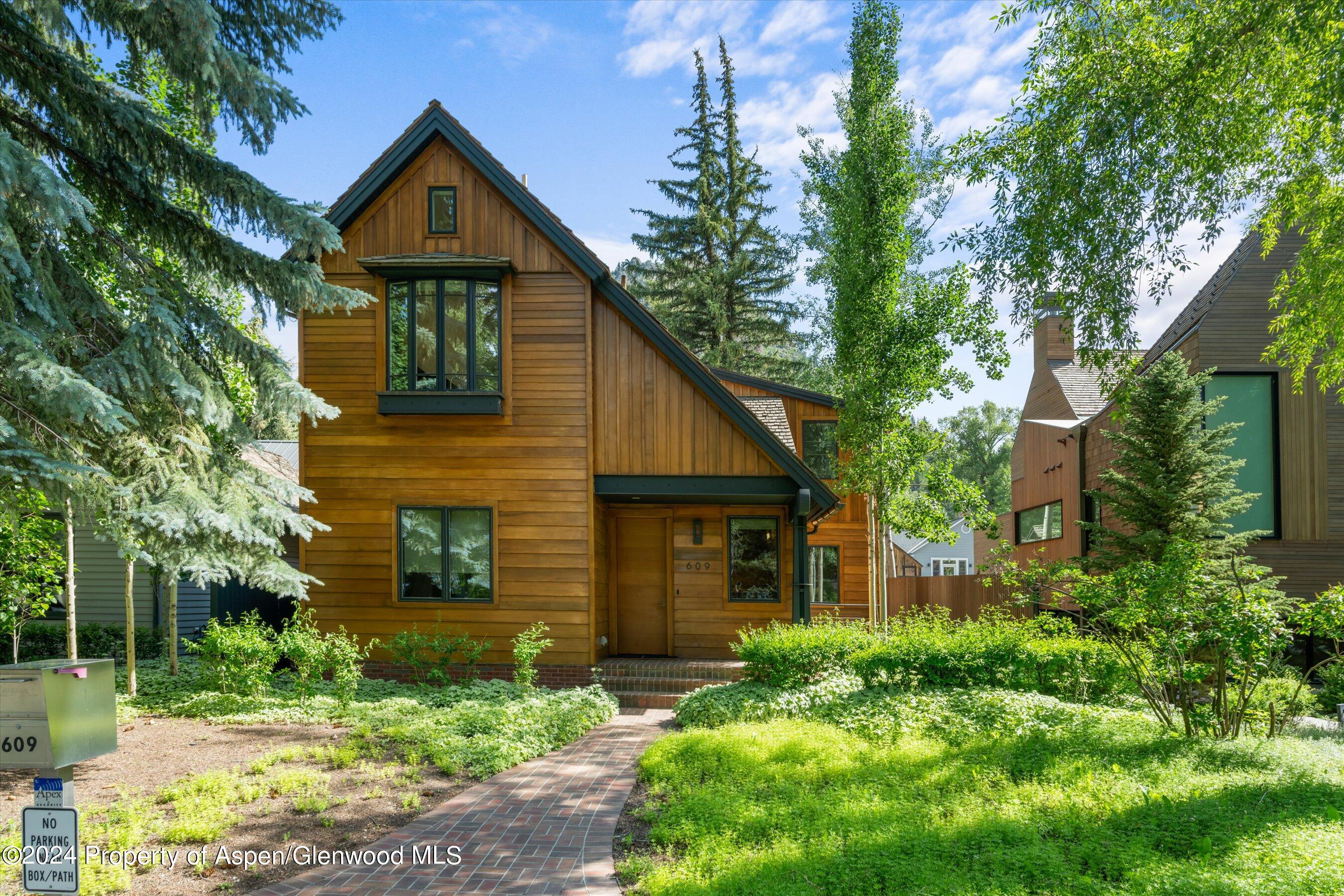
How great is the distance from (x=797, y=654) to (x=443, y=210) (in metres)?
8.53

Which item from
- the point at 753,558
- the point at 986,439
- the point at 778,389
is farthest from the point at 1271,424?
the point at 986,439

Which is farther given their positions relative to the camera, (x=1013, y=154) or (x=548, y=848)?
(x=1013, y=154)

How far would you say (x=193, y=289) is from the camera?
29.8 feet

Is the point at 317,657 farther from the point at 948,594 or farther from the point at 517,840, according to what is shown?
the point at 948,594

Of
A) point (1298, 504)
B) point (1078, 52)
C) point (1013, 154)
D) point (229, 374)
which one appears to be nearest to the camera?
point (1078, 52)

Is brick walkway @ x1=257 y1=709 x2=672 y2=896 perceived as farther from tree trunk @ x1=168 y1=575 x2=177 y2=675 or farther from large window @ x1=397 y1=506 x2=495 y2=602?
tree trunk @ x1=168 y1=575 x2=177 y2=675

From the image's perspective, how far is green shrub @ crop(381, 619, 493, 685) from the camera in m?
11.4

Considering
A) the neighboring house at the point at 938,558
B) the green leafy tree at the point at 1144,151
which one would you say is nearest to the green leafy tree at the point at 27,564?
the green leafy tree at the point at 1144,151

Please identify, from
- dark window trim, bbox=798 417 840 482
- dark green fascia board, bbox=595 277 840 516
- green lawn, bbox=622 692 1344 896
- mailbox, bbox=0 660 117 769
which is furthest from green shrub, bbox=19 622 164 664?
dark window trim, bbox=798 417 840 482

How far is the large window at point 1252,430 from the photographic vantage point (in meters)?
13.8

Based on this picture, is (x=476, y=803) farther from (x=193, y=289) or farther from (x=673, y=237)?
(x=673, y=237)

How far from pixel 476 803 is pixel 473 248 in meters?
8.46

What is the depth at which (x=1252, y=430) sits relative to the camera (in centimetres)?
1396

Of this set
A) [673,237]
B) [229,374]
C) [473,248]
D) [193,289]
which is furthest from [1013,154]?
[673,237]
